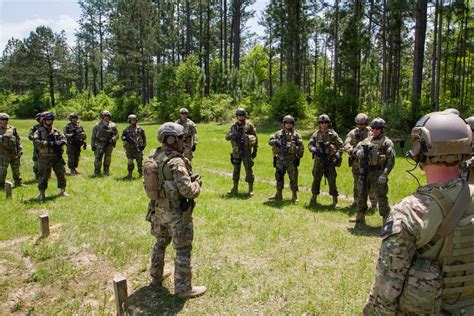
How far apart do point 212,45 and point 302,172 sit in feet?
128

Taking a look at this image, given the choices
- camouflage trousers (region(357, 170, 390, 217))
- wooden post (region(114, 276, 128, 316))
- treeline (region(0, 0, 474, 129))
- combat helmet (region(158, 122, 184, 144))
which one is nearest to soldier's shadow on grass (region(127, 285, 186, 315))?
wooden post (region(114, 276, 128, 316))

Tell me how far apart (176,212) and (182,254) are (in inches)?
23.7

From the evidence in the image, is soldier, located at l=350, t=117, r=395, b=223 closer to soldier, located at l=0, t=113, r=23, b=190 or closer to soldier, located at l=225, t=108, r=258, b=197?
soldier, located at l=225, t=108, r=258, b=197

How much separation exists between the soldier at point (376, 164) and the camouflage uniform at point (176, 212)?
467cm

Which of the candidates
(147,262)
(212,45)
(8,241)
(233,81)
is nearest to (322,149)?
(147,262)

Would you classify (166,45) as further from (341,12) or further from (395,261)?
(395,261)

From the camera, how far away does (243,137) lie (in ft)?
38.2

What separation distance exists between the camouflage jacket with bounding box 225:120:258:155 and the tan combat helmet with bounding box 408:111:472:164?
903cm

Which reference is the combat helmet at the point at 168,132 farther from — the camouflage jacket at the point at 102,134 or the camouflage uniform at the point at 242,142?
the camouflage jacket at the point at 102,134

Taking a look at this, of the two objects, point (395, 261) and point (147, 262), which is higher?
point (395, 261)

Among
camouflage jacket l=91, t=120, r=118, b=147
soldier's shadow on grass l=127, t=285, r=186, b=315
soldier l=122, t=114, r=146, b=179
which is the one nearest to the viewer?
soldier's shadow on grass l=127, t=285, r=186, b=315

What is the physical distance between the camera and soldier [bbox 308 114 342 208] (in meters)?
10.3

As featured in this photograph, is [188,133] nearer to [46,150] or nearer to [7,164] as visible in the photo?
[46,150]

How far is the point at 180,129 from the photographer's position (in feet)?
18.0
